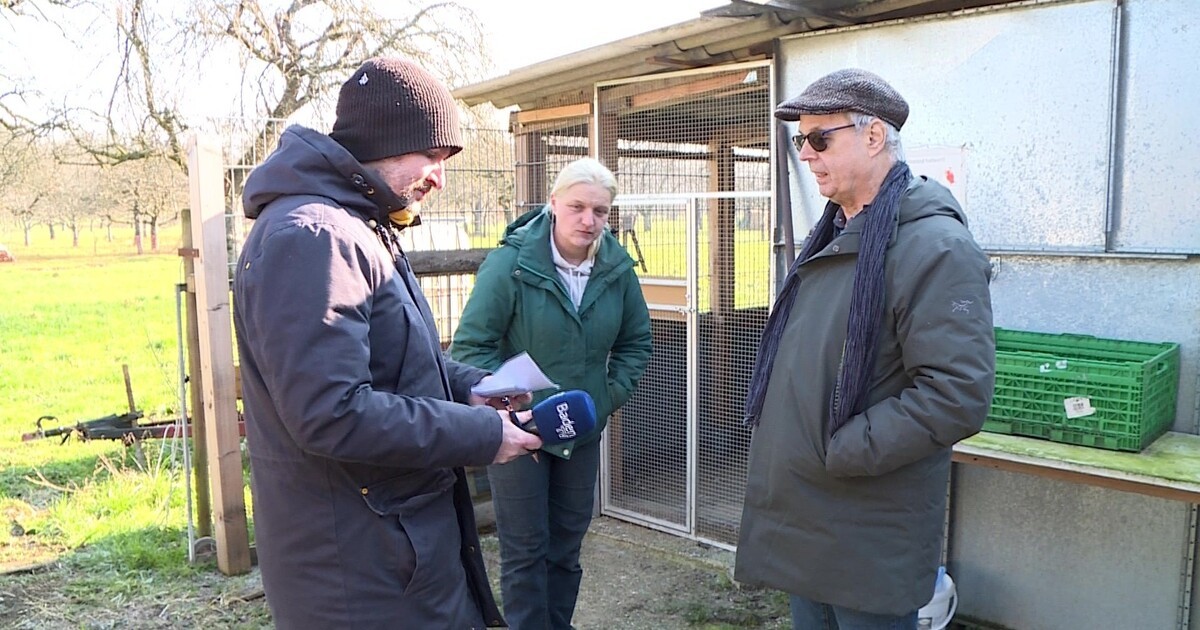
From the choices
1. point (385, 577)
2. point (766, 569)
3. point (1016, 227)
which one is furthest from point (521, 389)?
point (1016, 227)

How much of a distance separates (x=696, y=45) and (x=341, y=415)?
10.1 ft

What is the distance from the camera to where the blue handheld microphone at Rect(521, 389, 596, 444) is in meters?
1.79

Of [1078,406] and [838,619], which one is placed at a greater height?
[1078,406]

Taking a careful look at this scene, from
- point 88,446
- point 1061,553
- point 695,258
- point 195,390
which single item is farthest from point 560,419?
point 88,446

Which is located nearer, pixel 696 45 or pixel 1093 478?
pixel 1093 478

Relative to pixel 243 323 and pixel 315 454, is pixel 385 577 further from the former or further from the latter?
pixel 243 323

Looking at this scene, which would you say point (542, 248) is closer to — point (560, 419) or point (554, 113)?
point (560, 419)

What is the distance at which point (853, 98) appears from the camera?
6.86 feet

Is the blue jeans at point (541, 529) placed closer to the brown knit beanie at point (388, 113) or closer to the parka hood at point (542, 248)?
the parka hood at point (542, 248)

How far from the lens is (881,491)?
206 cm

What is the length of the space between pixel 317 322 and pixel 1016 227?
2885 millimetres

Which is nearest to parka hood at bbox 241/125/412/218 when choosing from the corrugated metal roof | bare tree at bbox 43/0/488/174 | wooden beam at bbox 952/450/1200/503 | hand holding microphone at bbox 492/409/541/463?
hand holding microphone at bbox 492/409/541/463

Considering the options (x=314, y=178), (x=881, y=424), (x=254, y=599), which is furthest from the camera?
(x=254, y=599)

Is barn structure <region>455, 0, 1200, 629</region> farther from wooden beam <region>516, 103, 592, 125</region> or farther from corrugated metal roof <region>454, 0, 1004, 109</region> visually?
wooden beam <region>516, 103, 592, 125</region>
